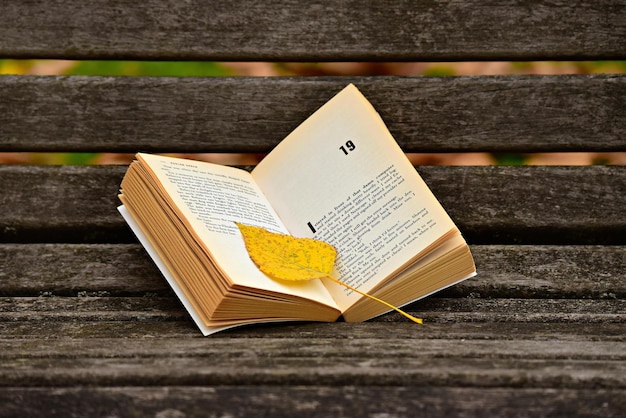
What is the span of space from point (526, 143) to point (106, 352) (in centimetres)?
76

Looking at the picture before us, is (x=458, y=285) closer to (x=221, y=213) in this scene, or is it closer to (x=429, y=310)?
(x=429, y=310)

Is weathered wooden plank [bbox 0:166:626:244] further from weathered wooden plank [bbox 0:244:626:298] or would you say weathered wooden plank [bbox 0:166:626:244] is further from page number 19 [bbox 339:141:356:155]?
page number 19 [bbox 339:141:356:155]

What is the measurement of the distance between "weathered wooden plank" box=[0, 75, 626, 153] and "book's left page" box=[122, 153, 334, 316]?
0.15m

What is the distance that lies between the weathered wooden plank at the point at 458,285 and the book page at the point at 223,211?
0.73ft

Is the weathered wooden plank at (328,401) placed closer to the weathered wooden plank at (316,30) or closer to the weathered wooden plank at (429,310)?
the weathered wooden plank at (429,310)

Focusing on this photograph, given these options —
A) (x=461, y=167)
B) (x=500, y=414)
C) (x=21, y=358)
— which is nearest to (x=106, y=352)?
(x=21, y=358)

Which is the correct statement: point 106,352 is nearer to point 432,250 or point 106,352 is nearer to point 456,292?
point 432,250

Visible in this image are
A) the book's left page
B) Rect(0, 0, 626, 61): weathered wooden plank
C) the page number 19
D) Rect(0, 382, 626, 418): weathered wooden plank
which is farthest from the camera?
Rect(0, 0, 626, 61): weathered wooden plank

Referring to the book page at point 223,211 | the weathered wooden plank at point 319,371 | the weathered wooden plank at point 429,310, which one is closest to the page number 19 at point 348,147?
the book page at point 223,211

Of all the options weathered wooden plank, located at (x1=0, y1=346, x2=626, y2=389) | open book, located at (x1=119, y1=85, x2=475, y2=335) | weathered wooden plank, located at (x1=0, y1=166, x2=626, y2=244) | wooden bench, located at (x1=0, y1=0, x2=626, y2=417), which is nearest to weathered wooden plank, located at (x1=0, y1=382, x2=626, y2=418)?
weathered wooden plank, located at (x1=0, y1=346, x2=626, y2=389)

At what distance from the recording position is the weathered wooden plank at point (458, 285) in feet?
3.30

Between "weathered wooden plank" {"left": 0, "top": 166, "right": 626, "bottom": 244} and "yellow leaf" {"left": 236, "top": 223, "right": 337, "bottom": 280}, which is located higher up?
"yellow leaf" {"left": 236, "top": 223, "right": 337, "bottom": 280}

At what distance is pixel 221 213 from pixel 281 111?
0.96 ft

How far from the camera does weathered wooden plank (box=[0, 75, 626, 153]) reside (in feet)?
3.42
